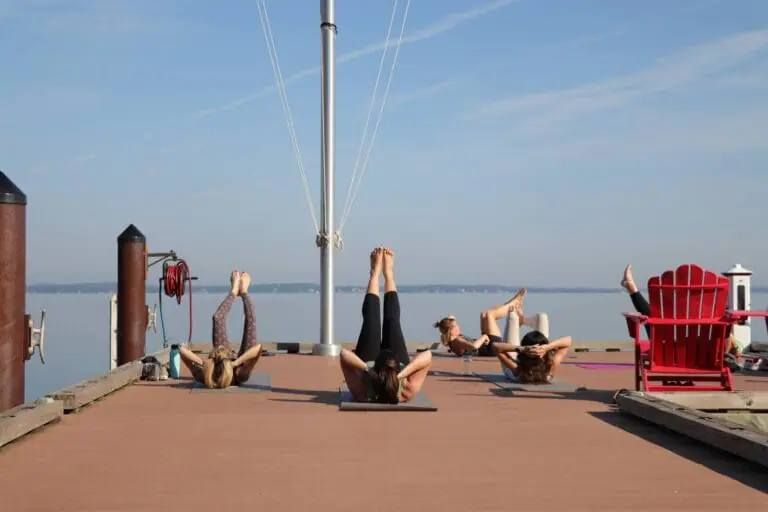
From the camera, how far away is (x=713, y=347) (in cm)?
760

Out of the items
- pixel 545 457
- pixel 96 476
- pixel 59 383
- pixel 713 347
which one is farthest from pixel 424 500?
pixel 59 383

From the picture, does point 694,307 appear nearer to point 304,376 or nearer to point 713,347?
point 713,347

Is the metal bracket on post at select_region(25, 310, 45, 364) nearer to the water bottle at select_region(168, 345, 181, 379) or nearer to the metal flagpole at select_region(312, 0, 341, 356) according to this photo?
the water bottle at select_region(168, 345, 181, 379)

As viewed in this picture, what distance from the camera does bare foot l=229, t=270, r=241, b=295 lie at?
8504 millimetres

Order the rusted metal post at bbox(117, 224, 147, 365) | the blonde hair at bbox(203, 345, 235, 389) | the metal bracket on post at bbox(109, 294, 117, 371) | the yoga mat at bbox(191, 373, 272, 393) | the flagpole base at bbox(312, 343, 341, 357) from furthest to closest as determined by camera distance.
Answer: the flagpole base at bbox(312, 343, 341, 357)
the metal bracket on post at bbox(109, 294, 117, 371)
the rusted metal post at bbox(117, 224, 147, 365)
the blonde hair at bbox(203, 345, 235, 389)
the yoga mat at bbox(191, 373, 272, 393)

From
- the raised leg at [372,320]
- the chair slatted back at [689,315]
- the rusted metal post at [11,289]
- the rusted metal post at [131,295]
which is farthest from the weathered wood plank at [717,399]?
the rusted metal post at [131,295]

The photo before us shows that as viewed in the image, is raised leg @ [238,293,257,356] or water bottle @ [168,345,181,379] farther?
water bottle @ [168,345,181,379]

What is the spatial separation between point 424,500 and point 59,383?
2363cm

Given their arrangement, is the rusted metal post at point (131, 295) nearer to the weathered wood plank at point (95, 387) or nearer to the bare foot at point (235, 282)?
the weathered wood plank at point (95, 387)

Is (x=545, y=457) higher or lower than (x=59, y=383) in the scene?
higher

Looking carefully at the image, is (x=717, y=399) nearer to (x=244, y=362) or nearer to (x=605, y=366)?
(x=244, y=362)

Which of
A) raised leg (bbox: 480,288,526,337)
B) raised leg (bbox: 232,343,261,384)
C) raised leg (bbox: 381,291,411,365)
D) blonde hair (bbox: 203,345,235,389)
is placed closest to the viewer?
raised leg (bbox: 381,291,411,365)

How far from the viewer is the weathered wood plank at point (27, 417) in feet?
16.4

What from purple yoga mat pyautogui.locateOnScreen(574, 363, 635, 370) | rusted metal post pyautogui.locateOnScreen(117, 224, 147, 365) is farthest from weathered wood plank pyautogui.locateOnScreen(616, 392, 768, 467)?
rusted metal post pyautogui.locateOnScreen(117, 224, 147, 365)
